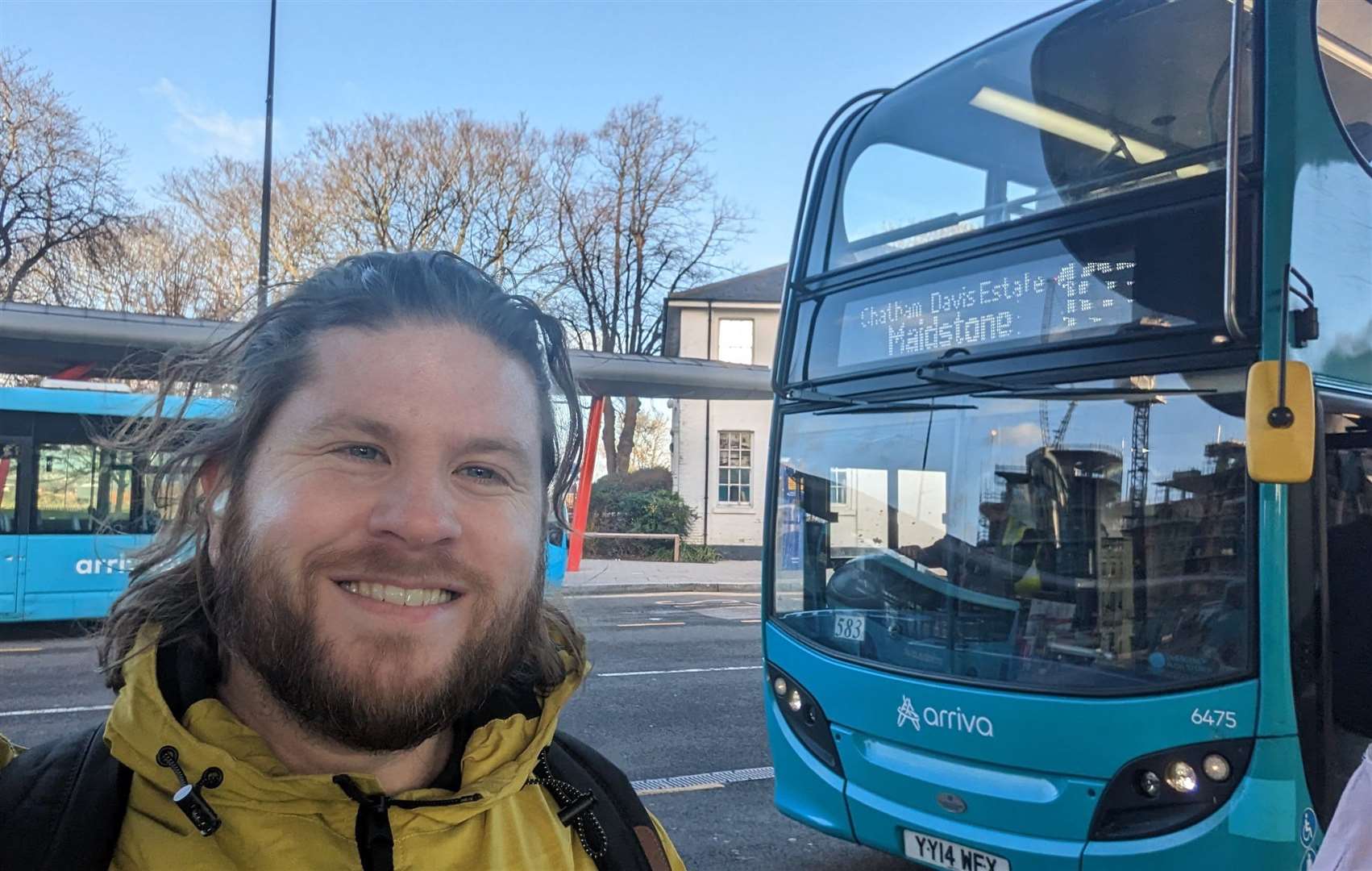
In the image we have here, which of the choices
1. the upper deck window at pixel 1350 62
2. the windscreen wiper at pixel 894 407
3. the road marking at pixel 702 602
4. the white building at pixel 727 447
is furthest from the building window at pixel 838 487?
the white building at pixel 727 447

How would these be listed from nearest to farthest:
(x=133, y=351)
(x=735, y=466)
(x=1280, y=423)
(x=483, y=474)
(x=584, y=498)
Result: (x=483, y=474), (x=1280, y=423), (x=133, y=351), (x=584, y=498), (x=735, y=466)

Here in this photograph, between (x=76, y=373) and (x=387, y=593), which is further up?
(x=76, y=373)

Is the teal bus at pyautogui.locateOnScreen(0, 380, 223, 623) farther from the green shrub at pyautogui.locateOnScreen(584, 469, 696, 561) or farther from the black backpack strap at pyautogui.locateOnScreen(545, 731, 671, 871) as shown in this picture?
the green shrub at pyautogui.locateOnScreen(584, 469, 696, 561)

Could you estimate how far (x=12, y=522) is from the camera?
1109 cm

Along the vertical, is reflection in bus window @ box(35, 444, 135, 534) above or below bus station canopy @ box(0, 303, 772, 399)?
below

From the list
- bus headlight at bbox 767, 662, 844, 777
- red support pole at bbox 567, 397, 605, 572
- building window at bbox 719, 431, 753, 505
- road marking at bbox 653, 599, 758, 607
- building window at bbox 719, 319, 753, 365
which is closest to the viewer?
bus headlight at bbox 767, 662, 844, 777

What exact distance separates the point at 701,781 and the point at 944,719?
9.11 feet

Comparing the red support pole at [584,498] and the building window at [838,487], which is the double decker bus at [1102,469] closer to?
the building window at [838,487]

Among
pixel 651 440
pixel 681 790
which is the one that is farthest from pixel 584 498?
pixel 651 440

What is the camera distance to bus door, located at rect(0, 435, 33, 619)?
11070 mm

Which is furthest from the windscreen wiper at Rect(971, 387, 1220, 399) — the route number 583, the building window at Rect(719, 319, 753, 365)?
the building window at Rect(719, 319, 753, 365)

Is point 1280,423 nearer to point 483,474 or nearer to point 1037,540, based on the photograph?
point 1037,540

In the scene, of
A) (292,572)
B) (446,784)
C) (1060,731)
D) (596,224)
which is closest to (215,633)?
(292,572)

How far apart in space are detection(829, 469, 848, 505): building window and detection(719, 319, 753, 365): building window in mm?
25126
